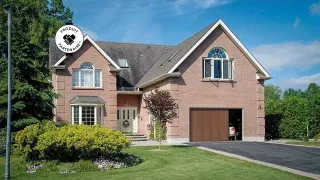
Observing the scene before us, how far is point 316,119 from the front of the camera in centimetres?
2823

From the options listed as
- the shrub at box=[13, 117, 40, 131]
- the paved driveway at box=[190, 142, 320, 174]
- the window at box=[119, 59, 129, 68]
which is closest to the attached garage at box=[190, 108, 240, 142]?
the paved driveway at box=[190, 142, 320, 174]

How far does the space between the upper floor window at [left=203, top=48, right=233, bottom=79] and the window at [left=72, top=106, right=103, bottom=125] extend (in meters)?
8.56

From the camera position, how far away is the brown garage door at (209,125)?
26047 millimetres

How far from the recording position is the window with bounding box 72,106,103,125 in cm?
2772

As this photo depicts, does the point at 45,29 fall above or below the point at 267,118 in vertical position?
above

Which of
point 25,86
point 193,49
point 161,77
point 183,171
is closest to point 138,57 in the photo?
point 161,77

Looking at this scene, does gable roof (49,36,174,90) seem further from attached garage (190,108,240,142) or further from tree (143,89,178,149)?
tree (143,89,178,149)

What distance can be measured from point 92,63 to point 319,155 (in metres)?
17.6

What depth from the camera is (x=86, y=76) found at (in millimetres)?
28609

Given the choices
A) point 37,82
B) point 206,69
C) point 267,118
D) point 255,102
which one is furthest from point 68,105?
point 267,118

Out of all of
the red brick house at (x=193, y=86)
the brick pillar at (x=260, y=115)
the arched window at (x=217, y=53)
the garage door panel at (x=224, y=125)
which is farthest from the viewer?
the brick pillar at (x=260, y=115)

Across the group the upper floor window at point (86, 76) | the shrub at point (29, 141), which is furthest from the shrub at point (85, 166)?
the upper floor window at point (86, 76)

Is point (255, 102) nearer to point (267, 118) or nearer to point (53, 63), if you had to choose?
point (267, 118)

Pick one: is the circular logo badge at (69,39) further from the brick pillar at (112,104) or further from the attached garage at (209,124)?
the attached garage at (209,124)
